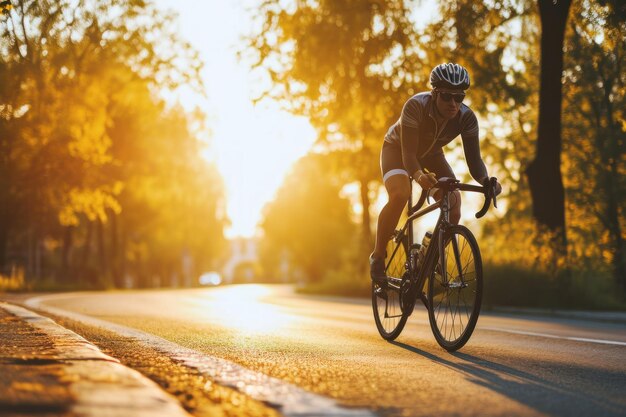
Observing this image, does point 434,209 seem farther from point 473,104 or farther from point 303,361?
point 473,104

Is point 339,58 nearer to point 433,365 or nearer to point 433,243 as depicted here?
point 433,243

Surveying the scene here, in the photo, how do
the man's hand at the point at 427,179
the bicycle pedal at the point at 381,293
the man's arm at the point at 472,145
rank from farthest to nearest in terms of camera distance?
1. the bicycle pedal at the point at 381,293
2. the man's arm at the point at 472,145
3. the man's hand at the point at 427,179

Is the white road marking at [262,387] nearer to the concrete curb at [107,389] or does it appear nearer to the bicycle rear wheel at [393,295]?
the concrete curb at [107,389]

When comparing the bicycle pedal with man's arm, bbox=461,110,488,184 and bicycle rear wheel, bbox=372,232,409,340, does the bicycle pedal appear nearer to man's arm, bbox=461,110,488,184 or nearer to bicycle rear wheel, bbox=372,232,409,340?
bicycle rear wheel, bbox=372,232,409,340

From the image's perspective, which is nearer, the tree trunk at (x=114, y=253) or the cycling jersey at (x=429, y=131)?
the cycling jersey at (x=429, y=131)

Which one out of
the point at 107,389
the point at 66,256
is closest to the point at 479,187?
the point at 107,389

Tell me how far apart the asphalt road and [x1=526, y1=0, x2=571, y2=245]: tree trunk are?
9.38 meters

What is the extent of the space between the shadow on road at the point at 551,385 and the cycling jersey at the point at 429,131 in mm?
1550

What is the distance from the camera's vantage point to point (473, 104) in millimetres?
22219

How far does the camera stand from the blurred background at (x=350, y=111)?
62.8ft

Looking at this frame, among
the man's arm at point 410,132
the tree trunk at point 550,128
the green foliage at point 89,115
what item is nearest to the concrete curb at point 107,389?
the man's arm at point 410,132

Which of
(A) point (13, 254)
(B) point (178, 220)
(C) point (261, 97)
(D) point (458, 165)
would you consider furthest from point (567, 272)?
(A) point (13, 254)

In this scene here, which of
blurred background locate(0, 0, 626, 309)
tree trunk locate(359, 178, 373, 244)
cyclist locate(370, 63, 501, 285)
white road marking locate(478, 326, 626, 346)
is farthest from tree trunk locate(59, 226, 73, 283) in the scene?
cyclist locate(370, 63, 501, 285)

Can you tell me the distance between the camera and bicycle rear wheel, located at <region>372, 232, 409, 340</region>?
25.3 feet
